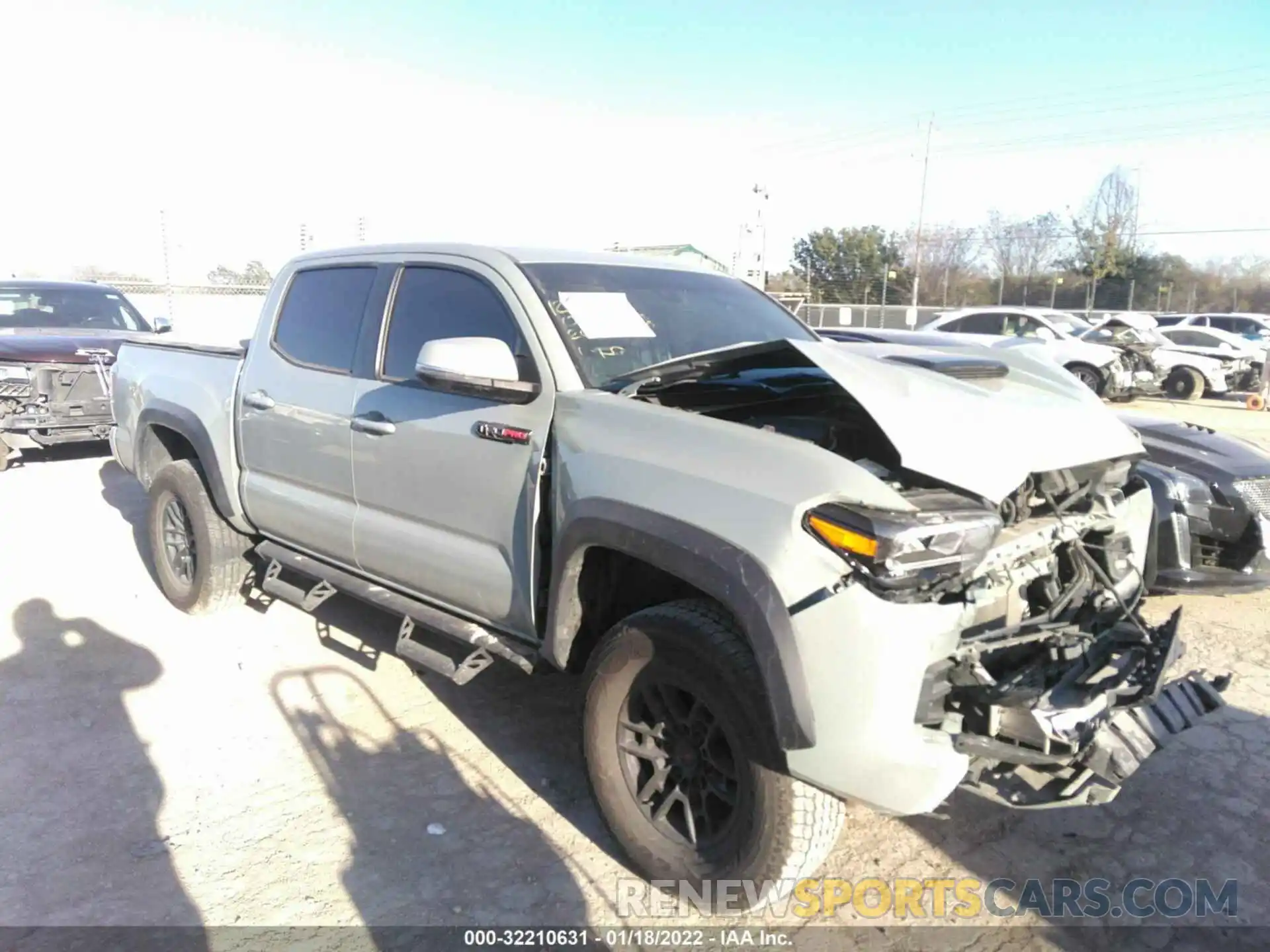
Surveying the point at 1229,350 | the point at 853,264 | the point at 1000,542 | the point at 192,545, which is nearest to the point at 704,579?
the point at 1000,542

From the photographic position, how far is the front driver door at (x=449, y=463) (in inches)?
122

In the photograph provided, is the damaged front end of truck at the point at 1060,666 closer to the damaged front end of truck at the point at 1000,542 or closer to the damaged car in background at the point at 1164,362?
the damaged front end of truck at the point at 1000,542

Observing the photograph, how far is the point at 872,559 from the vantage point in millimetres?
2186

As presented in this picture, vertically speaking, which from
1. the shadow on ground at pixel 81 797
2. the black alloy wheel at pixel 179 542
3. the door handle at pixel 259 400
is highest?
the door handle at pixel 259 400

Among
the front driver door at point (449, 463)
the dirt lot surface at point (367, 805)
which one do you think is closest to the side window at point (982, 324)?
the dirt lot surface at point (367, 805)

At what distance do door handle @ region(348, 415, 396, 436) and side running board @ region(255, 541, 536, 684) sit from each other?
686mm

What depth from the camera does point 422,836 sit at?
310 cm

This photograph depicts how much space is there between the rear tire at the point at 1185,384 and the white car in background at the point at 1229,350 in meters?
0.45

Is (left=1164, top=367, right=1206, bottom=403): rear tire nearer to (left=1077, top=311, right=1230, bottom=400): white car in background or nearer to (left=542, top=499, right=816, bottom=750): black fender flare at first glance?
(left=1077, top=311, right=1230, bottom=400): white car in background

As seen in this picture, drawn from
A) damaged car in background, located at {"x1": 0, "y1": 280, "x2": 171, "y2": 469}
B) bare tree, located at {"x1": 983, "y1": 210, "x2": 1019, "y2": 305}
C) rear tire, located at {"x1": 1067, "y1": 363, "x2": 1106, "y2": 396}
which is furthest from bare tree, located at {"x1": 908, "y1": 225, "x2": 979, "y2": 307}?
damaged car in background, located at {"x1": 0, "y1": 280, "x2": 171, "y2": 469}

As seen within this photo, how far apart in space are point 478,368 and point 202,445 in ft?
8.35

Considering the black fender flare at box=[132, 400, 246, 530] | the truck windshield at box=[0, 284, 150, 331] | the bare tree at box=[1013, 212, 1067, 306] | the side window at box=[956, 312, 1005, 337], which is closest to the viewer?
the black fender flare at box=[132, 400, 246, 530]

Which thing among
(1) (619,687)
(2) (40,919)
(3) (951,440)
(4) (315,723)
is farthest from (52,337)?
(3) (951,440)

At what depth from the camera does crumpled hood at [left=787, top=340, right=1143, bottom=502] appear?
2.40 m
